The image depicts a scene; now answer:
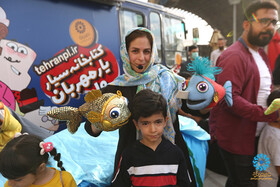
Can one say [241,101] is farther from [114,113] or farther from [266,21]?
[114,113]

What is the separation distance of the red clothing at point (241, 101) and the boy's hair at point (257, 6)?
286mm

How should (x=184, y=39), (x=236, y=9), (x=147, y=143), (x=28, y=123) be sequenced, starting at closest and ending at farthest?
1. (x=236, y=9)
2. (x=147, y=143)
3. (x=28, y=123)
4. (x=184, y=39)

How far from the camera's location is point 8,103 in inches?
83.4

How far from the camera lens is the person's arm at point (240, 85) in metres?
1.18

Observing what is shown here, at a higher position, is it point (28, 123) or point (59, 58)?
point (59, 58)

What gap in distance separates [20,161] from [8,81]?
1.50 meters

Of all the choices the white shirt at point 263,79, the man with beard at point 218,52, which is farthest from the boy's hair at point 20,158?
the white shirt at point 263,79

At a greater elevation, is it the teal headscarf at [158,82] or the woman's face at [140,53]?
the woman's face at [140,53]

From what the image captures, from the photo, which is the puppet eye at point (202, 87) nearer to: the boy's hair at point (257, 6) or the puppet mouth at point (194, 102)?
the puppet mouth at point (194, 102)

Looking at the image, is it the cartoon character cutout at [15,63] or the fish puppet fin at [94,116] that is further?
the cartoon character cutout at [15,63]

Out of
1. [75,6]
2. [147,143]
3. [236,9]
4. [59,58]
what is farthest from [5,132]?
[236,9]

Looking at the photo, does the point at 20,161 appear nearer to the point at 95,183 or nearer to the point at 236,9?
the point at 95,183

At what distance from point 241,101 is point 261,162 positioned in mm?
450

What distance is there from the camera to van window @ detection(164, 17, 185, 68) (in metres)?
4.48
